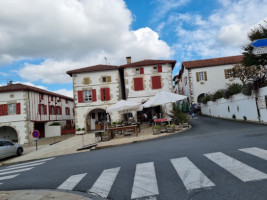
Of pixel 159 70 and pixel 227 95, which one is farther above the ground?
pixel 159 70

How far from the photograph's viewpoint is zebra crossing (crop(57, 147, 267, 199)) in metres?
3.53

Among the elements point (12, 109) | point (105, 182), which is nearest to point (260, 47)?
point (105, 182)

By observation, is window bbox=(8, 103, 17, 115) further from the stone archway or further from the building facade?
the building facade

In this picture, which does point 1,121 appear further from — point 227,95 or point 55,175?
point 227,95

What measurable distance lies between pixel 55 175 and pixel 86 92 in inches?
682

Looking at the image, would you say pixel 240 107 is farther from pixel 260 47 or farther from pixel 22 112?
pixel 22 112

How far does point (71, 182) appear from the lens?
483cm

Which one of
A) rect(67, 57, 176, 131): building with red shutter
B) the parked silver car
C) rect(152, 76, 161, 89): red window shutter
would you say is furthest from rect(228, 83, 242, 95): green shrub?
the parked silver car

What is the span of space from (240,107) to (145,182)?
14.5 metres

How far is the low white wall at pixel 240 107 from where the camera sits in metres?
12.7

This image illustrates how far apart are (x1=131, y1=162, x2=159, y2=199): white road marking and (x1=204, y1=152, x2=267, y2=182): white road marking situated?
1526 millimetres

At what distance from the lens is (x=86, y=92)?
2256 cm

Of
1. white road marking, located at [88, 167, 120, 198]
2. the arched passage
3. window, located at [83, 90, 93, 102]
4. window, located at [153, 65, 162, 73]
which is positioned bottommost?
white road marking, located at [88, 167, 120, 198]

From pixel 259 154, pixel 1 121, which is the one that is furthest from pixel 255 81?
pixel 1 121
